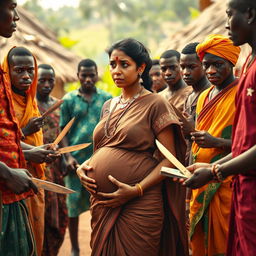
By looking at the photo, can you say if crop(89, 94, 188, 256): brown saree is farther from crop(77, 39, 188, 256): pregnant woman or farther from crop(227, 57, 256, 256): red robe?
crop(227, 57, 256, 256): red robe

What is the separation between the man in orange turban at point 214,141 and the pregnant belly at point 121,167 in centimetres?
58

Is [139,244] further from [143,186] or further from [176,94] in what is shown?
[176,94]

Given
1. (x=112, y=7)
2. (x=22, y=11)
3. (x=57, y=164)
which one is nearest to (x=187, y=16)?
(x=112, y=7)

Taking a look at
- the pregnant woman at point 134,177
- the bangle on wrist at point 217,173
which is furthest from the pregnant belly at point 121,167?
the bangle on wrist at point 217,173

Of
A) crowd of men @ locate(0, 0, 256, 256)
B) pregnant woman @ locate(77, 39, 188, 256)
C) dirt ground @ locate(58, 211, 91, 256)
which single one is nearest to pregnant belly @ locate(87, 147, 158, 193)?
pregnant woman @ locate(77, 39, 188, 256)

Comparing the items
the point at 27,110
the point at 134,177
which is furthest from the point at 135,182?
the point at 27,110

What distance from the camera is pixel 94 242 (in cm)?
450

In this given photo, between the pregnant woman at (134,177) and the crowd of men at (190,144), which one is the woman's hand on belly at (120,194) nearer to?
the pregnant woman at (134,177)

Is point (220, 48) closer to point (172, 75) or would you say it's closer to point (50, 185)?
point (172, 75)

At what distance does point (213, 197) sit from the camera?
4812mm

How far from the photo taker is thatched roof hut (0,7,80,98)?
1262 centimetres

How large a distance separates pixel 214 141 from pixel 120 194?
97cm

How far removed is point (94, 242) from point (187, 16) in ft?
188

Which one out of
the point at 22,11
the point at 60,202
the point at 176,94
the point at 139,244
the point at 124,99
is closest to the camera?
the point at 139,244
